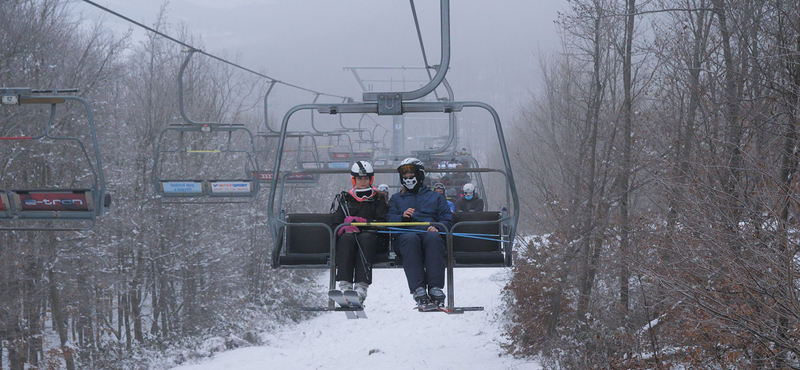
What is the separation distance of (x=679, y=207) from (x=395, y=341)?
507 inches

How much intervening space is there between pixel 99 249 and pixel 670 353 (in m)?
14.8

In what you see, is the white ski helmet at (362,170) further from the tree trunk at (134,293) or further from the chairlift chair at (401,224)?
the tree trunk at (134,293)

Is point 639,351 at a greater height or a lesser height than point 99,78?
lesser

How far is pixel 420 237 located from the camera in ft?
20.1

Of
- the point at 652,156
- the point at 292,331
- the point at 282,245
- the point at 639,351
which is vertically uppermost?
the point at 652,156

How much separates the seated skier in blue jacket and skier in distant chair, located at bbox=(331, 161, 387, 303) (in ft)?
0.67

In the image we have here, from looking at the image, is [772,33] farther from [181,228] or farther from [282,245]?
[181,228]

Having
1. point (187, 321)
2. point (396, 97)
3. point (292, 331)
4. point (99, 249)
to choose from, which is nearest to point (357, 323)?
point (292, 331)

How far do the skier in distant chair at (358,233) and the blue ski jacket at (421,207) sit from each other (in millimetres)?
114

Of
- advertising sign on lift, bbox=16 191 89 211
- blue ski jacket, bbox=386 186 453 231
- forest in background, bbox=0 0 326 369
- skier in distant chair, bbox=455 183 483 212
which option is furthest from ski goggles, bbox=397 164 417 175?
forest in background, bbox=0 0 326 369

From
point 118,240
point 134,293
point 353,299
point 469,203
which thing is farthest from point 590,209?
point 134,293

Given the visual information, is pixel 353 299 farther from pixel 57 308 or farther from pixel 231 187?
pixel 57 308

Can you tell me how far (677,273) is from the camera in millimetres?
7898

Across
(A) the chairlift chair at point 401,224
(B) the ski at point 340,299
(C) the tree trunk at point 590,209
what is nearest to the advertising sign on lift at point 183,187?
(A) the chairlift chair at point 401,224
